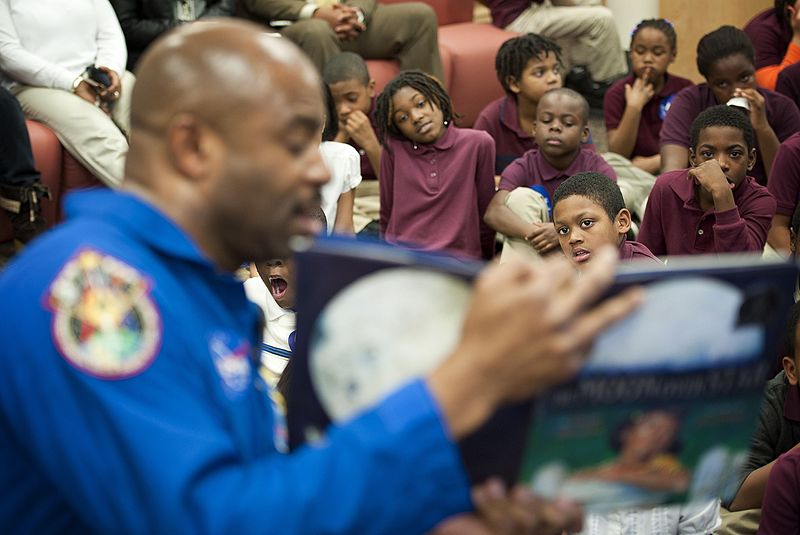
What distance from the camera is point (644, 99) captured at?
14.4 feet

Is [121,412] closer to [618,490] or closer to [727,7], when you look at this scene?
[618,490]

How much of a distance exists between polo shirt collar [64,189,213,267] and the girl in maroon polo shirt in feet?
11.7

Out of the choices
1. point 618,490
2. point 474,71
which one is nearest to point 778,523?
point 618,490

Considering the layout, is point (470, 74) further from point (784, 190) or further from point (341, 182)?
point (784, 190)

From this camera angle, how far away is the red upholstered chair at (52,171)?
3.77 m

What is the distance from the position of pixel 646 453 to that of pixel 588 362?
0.14m

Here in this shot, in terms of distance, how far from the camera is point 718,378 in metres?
1.03

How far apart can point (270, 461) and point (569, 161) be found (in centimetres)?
287

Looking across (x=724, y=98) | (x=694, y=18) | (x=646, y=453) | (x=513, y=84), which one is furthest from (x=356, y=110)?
(x=646, y=453)

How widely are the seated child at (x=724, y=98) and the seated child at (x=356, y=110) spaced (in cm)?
106

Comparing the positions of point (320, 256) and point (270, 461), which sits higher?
point (320, 256)

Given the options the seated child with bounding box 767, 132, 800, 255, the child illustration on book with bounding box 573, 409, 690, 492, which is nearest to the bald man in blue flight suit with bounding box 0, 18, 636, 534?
the child illustration on book with bounding box 573, 409, 690, 492

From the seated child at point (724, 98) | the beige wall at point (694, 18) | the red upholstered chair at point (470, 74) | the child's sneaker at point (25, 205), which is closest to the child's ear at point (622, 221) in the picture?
the seated child at point (724, 98)

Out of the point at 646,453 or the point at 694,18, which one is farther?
the point at 694,18
